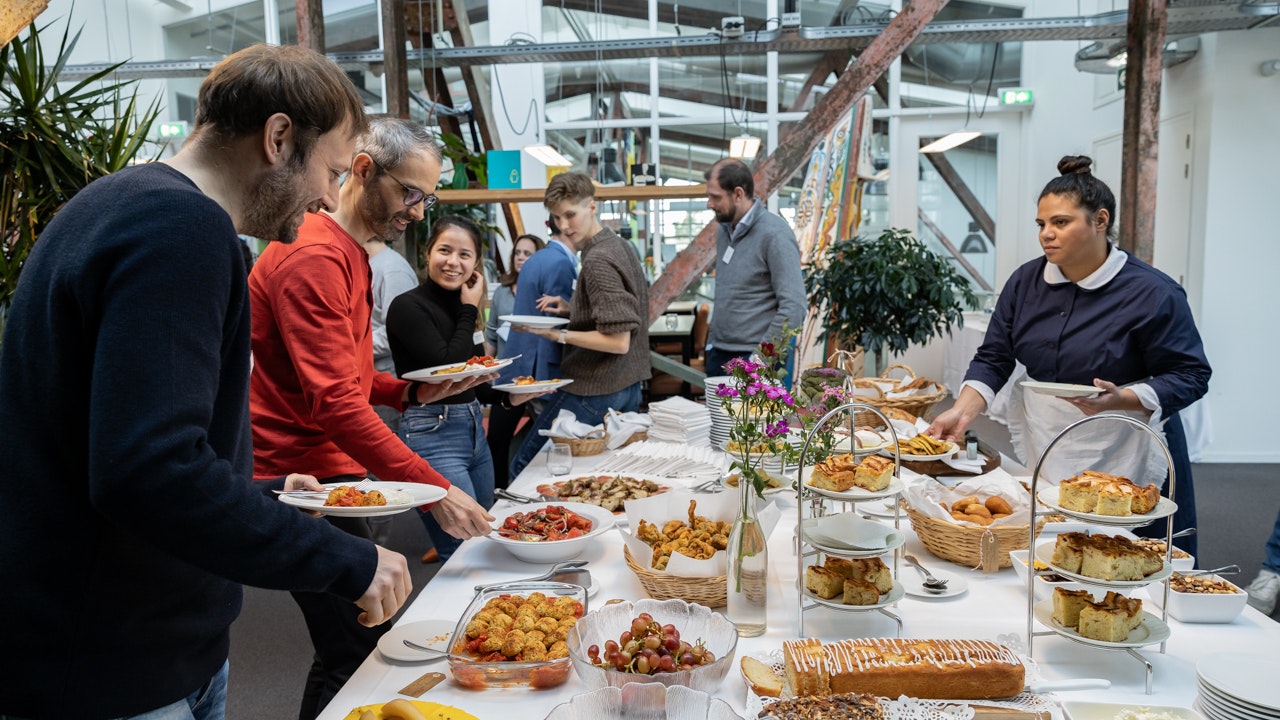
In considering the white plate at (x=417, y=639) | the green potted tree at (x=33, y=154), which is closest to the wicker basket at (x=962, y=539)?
the white plate at (x=417, y=639)

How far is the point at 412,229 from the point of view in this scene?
5.10 m

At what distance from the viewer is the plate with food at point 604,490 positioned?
204 cm

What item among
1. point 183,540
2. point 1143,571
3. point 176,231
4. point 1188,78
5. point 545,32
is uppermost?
point 545,32

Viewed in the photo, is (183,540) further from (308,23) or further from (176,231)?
(308,23)

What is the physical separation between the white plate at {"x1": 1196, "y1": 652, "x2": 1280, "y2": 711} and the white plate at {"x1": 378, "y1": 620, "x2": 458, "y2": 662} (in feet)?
3.36

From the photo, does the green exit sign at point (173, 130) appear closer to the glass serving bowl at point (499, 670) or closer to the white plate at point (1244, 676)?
the glass serving bowl at point (499, 670)

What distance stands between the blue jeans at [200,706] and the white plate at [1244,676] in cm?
127

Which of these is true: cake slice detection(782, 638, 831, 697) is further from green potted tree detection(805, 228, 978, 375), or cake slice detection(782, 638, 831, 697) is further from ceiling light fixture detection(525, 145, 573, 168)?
ceiling light fixture detection(525, 145, 573, 168)

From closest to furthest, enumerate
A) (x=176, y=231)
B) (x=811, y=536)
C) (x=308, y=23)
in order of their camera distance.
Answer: (x=176, y=231) → (x=811, y=536) → (x=308, y=23)

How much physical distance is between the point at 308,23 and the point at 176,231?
13.4 ft

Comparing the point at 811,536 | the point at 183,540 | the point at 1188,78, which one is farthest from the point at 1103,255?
the point at 1188,78

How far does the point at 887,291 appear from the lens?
5.28 m

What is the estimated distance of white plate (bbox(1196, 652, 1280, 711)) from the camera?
1008 mm

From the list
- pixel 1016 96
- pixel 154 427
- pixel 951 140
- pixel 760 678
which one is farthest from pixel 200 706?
pixel 1016 96
